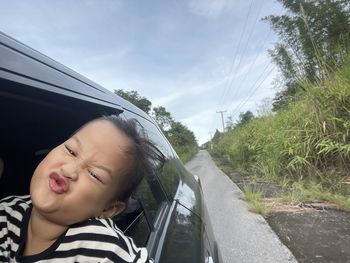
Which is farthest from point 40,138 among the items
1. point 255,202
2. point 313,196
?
point 313,196

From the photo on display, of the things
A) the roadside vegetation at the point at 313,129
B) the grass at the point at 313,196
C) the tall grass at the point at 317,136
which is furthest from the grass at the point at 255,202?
the tall grass at the point at 317,136

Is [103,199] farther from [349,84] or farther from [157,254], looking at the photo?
[349,84]

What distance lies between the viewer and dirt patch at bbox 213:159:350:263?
3.94m

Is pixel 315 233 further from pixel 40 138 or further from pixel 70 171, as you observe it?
pixel 70 171

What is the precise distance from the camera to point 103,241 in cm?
109

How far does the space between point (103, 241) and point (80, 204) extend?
126 millimetres

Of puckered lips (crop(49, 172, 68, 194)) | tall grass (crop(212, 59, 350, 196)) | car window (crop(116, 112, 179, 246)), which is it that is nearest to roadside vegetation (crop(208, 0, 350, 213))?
tall grass (crop(212, 59, 350, 196))

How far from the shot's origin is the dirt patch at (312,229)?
394cm

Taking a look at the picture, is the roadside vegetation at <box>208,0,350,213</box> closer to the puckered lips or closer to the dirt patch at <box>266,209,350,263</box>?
the dirt patch at <box>266,209,350,263</box>

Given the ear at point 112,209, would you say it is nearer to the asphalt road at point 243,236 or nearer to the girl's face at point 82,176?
the girl's face at point 82,176

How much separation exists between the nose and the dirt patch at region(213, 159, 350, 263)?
338cm

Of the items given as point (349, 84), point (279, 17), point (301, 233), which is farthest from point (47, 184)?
point (279, 17)

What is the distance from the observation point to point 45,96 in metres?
1.22

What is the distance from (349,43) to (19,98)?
6.73 metres
